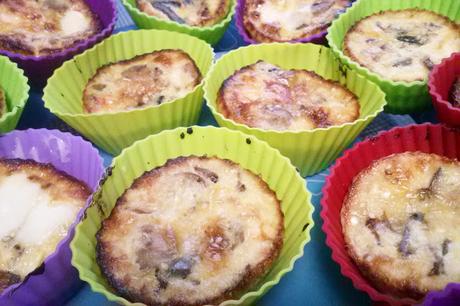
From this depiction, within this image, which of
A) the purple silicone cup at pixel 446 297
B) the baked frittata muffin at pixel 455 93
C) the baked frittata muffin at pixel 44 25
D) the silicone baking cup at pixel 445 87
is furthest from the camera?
the baked frittata muffin at pixel 44 25

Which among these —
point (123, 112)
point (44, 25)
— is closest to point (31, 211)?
point (123, 112)

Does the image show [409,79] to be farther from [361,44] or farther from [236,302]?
[236,302]

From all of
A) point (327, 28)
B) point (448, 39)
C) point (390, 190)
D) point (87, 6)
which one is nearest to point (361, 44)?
point (327, 28)

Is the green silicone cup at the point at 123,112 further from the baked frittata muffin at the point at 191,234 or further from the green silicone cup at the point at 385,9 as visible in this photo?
the green silicone cup at the point at 385,9

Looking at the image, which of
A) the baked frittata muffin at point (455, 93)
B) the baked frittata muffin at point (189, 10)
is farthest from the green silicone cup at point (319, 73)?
the baked frittata muffin at point (189, 10)

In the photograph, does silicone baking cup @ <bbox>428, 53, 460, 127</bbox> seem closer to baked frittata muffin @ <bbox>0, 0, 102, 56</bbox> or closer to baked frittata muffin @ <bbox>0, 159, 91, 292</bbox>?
baked frittata muffin @ <bbox>0, 159, 91, 292</bbox>

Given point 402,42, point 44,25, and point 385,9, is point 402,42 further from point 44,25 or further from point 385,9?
point 44,25
